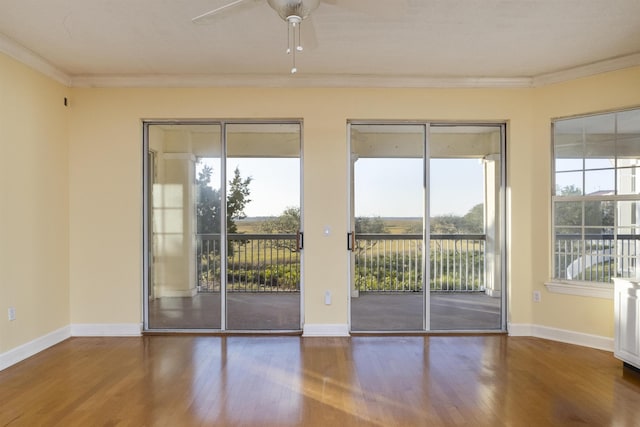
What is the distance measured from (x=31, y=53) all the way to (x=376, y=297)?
4.03 metres

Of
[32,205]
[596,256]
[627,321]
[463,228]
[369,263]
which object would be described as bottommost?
[627,321]

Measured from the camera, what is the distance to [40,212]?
3.85m

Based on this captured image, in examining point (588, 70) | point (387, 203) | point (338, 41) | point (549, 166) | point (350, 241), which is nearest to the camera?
point (338, 41)

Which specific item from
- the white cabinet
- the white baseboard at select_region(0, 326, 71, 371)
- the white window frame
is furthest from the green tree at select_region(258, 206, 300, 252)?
the white cabinet

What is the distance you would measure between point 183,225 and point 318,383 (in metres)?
2.30

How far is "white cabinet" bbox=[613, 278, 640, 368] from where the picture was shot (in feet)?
10.7

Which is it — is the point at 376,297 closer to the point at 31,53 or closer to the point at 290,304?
the point at 290,304

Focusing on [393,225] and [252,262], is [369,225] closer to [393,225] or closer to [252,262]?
[393,225]

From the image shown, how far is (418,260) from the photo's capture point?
4.48 meters

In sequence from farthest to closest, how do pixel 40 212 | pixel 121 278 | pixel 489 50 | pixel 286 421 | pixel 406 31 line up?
1. pixel 121 278
2. pixel 40 212
3. pixel 489 50
4. pixel 406 31
5. pixel 286 421

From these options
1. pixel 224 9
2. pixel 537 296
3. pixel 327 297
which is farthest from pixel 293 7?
pixel 537 296

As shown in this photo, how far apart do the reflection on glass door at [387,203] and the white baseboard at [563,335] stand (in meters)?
Answer: 1.02

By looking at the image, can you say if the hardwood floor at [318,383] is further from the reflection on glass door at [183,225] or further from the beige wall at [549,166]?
the reflection on glass door at [183,225]

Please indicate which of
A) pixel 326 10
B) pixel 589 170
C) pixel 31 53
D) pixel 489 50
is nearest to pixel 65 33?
pixel 31 53
